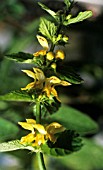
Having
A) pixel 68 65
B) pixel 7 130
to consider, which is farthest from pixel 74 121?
pixel 68 65

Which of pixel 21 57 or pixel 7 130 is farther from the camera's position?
pixel 7 130

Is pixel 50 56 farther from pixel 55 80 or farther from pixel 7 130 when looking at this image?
pixel 7 130

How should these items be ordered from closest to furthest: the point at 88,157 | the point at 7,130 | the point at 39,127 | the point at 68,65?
the point at 39,127, the point at 7,130, the point at 88,157, the point at 68,65

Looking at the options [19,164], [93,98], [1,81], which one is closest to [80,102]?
[93,98]

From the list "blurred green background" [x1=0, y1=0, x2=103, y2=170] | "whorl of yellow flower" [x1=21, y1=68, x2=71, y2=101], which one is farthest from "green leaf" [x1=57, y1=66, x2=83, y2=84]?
"blurred green background" [x1=0, y1=0, x2=103, y2=170]

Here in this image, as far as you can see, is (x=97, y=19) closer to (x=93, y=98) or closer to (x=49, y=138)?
(x=93, y=98)

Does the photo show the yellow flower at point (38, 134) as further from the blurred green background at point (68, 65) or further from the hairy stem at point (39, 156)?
the blurred green background at point (68, 65)
